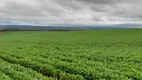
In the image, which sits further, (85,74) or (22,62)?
(22,62)

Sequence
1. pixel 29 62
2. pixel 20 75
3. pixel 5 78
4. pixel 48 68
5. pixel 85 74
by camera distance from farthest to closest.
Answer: pixel 29 62
pixel 48 68
pixel 85 74
pixel 20 75
pixel 5 78

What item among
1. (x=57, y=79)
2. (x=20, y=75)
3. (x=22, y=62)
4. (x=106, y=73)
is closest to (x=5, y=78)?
(x=20, y=75)

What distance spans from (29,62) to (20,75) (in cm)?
644

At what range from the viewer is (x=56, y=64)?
1816cm

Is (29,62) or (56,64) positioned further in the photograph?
(29,62)

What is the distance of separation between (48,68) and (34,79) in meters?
4.52

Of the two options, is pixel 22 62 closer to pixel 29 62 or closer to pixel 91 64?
pixel 29 62

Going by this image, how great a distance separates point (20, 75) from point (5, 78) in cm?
139

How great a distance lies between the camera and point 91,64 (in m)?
18.0

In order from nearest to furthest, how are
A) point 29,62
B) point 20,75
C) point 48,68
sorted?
point 20,75, point 48,68, point 29,62

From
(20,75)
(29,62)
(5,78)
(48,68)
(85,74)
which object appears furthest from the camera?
(29,62)

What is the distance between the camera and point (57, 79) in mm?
15344

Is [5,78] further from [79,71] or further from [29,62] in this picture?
[29,62]

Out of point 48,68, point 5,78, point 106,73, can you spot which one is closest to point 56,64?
point 48,68
